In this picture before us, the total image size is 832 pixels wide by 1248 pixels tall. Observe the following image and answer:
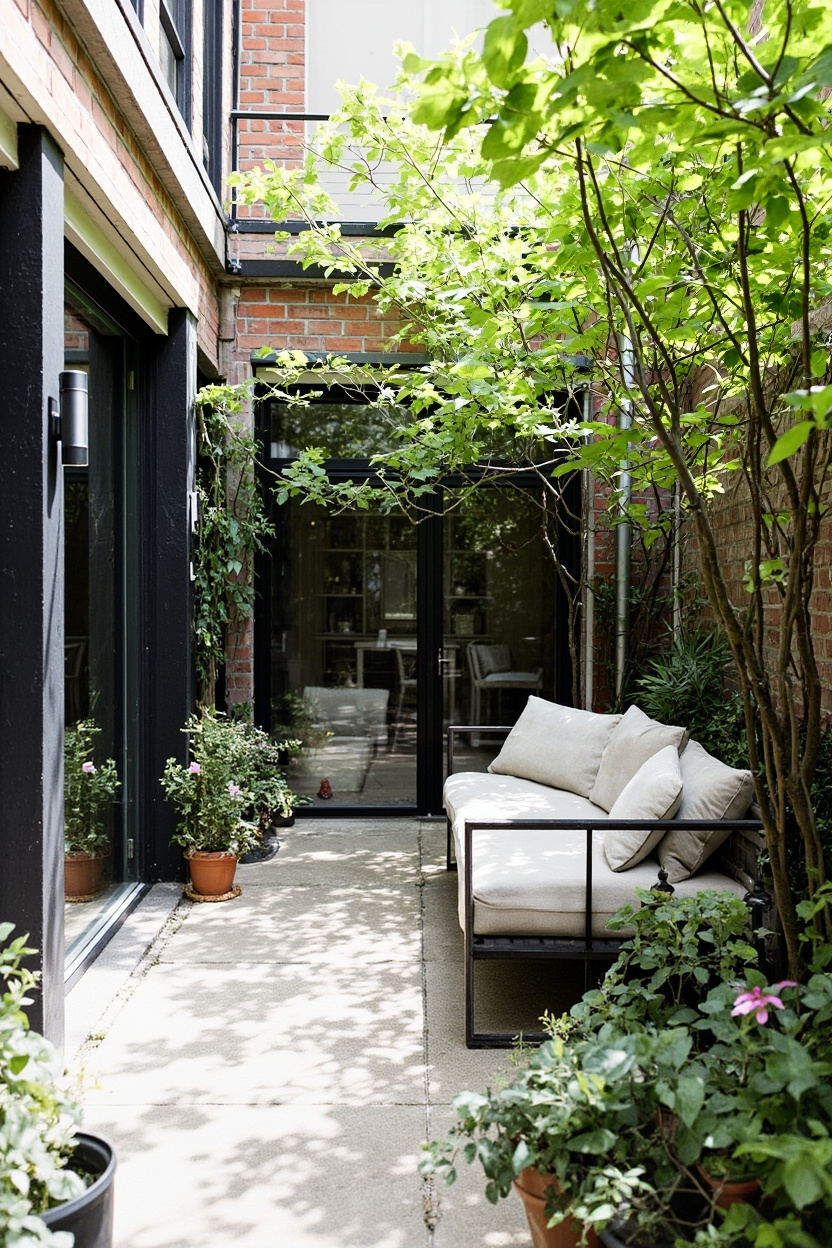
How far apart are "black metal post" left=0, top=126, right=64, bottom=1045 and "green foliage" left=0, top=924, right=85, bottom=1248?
85 centimetres

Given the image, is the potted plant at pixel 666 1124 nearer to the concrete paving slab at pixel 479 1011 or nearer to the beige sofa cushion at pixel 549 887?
the concrete paving slab at pixel 479 1011

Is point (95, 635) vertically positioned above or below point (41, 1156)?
above

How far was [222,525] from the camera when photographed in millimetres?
5312

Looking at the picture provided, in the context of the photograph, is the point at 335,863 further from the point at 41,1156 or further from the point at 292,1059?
the point at 41,1156

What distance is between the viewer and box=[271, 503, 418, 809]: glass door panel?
6332mm

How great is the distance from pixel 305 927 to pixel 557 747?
55.4 inches

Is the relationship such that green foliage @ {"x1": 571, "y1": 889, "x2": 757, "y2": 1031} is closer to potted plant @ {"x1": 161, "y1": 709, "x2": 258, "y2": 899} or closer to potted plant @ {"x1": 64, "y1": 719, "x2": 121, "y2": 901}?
potted plant @ {"x1": 64, "y1": 719, "x2": 121, "y2": 901}

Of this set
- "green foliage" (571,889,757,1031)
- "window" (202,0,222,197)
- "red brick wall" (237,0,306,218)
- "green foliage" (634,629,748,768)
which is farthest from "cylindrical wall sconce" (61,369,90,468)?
"red brick wall" (237,0,306,218)

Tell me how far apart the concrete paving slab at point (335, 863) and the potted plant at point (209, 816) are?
273mm

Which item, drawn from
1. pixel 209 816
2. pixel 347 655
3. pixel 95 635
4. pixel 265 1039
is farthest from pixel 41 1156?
pixel 347 655

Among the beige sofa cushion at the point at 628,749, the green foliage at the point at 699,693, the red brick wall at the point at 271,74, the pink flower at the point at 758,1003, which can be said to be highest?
the red brick wall at the point at 271,74

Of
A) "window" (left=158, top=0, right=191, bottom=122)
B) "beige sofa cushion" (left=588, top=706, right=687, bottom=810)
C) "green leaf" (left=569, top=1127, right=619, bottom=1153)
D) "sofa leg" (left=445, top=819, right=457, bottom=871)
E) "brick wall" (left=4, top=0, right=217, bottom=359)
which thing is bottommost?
"sofa leg" (left=445, top=819, right=457, bottom=871)

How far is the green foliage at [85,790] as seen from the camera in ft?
12.1

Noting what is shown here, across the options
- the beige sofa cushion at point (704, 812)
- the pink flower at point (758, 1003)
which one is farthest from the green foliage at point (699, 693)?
the pink flower at point (758, 1003)
